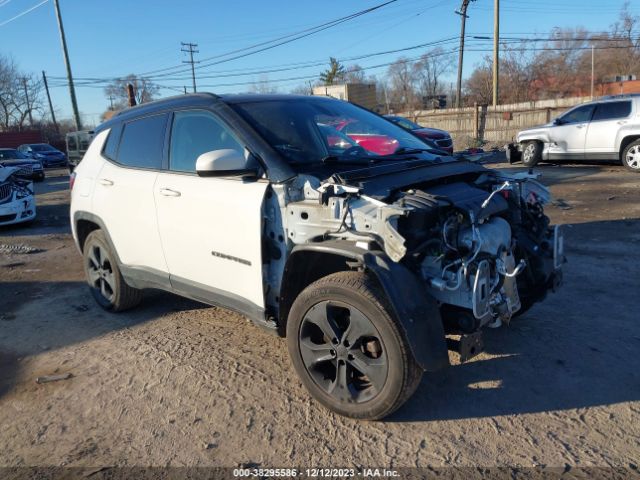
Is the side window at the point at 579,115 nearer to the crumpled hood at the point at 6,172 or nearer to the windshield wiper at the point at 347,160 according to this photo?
the windshield wiper at the point at 347,160

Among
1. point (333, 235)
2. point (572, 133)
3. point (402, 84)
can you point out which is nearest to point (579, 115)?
point (572, 133)

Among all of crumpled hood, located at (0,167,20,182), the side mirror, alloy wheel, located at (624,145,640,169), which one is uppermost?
the side mirror

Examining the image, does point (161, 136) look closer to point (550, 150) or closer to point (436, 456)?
point (436, 456)

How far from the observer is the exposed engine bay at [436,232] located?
278 centimetres

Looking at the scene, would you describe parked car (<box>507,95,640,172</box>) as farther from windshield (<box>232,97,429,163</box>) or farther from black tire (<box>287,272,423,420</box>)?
black tire (<box>287,272,423,420</box>)

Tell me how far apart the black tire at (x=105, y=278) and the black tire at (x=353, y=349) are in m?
2.33

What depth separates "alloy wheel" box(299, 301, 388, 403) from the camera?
2.83m

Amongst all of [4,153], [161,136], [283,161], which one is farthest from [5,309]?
[4,153]

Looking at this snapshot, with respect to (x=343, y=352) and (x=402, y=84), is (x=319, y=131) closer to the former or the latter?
(x=343, y=352)

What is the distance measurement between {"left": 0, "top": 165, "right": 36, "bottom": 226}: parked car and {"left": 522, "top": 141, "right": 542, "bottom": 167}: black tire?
12767 mm

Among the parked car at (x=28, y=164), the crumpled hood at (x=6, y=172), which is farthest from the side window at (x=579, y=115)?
the parked car at (x=28, y=164)

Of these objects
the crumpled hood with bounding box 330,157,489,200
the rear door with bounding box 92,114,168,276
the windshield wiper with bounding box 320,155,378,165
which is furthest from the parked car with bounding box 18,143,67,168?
the crumpled hood with bounding box 330,157,489,200

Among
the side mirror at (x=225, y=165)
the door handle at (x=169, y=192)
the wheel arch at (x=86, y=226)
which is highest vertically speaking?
the side mirror at (x=225, y=165)

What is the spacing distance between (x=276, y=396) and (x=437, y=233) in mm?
1465
